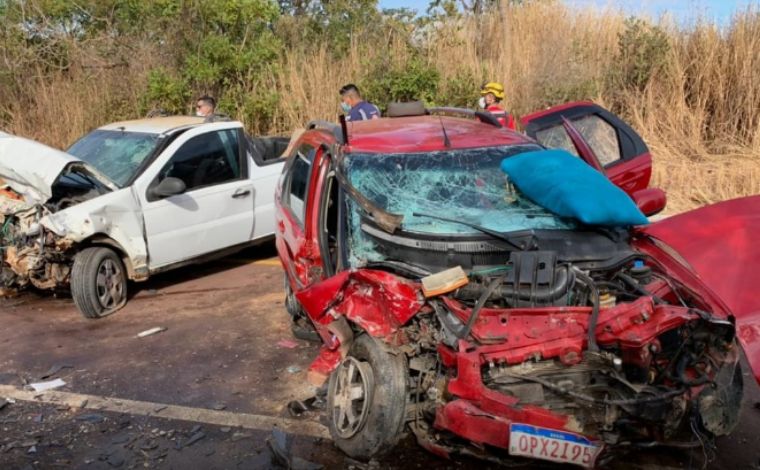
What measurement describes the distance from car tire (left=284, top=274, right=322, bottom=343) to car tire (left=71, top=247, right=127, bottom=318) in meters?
1.77

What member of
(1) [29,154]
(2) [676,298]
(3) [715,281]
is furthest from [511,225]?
(1) [29,154]

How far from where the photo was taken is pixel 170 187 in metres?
6.65

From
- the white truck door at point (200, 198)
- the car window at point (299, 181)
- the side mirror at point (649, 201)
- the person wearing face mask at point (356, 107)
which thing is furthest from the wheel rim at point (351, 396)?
the person wearing face mask at point (356, 107)

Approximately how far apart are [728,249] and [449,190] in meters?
1.73

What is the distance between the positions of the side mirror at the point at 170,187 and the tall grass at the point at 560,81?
246 inches

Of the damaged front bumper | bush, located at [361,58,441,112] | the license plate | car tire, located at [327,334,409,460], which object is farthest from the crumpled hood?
bush, located at [361,58,441,112]

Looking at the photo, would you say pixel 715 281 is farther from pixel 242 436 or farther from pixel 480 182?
pixel 242 436

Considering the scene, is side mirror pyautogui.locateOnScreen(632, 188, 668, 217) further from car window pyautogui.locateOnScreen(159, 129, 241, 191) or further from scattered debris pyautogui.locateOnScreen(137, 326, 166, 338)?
car window pyautogui.locateOnScreen(159, 129, 241, 191)

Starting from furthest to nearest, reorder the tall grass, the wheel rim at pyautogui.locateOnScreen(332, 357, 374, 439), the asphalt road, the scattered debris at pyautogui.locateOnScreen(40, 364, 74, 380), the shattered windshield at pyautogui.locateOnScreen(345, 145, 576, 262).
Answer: the tall grass, the scattered debris at pyautogui.locateOnScreen(40, 364, 74, 380), the shattered windshield at pyautogui.locateOnScreen(345, 145, 576, 262), the asphalt road, the wheel rim at pyautogui.locateOnScreen(332, 357, 374, 439)

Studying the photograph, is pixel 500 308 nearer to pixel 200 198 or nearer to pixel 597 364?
pixel 597 364

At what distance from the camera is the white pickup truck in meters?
6.28

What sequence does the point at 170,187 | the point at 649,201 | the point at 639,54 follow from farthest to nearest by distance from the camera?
the point at 639,54, the point at 170,187, the point at 649,201

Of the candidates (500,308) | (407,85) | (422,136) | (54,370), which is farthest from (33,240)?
(407,85)

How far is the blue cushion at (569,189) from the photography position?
13.0 ft
